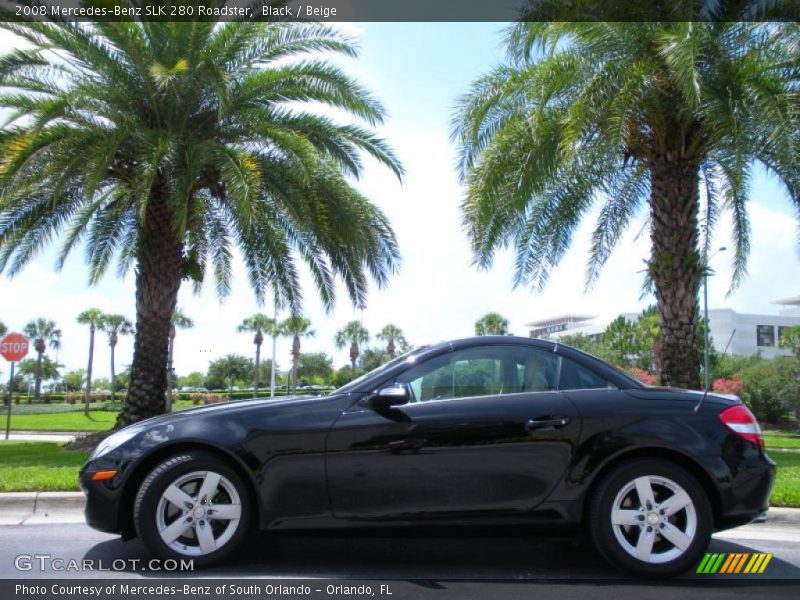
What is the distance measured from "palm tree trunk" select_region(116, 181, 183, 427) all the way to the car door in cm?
1002

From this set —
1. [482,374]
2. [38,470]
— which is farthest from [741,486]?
[38,470]

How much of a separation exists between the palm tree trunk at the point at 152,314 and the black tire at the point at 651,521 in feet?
35.3

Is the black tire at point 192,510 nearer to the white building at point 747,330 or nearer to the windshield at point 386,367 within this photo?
the windshield at point 386,367

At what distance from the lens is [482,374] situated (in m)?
4.93

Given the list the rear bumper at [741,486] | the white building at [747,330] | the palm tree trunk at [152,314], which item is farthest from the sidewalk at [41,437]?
the white building at [747,330]

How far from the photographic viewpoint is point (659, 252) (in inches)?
475

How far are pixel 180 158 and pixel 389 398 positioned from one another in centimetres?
900

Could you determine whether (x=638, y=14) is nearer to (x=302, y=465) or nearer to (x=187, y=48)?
(x=187, y=48)

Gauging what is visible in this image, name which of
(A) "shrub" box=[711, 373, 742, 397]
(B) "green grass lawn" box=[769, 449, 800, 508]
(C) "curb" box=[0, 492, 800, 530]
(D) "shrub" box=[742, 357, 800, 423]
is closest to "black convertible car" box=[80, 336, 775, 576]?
(C) "curb" box=[0, 492, 800, 530]

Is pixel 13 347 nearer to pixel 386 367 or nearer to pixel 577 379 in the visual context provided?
pixel 386 367

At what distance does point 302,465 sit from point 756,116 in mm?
8652

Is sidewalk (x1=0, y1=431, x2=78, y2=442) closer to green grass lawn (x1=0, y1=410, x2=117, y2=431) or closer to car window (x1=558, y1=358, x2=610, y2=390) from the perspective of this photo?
green grass lawn (x1=0, y1=410, x2=117, y2=431)

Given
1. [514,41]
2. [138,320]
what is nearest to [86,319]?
[138,320]

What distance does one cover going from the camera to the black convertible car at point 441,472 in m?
4.55
